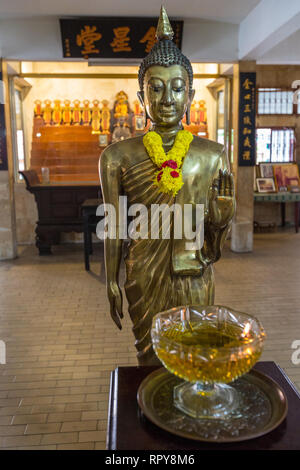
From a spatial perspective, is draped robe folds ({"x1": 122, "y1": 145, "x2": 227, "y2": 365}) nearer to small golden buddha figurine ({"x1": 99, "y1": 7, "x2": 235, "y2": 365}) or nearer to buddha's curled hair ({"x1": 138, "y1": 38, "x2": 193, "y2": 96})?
small golden buddha figurine ({"x1": 99, "y1": 7, "x2": 235, "y2": 365})

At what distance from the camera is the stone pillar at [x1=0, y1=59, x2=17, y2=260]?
18.0ft

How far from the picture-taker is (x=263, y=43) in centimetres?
483

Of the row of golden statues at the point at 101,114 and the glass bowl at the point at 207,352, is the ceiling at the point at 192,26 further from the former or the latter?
the glass bowl at the point at 207,352

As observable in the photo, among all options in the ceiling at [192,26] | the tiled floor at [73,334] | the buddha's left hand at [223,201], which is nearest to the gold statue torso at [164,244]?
the buddha's left hand at [223,201]

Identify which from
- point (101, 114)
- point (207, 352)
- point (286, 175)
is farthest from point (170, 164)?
point (101, 114)

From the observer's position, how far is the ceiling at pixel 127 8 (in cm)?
467

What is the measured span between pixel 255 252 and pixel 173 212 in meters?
4.60

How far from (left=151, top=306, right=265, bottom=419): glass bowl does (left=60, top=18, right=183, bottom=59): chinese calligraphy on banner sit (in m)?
4.69

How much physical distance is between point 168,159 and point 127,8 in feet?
12.5

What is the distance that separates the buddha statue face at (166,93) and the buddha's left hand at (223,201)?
1.02 feet

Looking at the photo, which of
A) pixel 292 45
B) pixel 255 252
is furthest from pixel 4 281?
pixel 292 45

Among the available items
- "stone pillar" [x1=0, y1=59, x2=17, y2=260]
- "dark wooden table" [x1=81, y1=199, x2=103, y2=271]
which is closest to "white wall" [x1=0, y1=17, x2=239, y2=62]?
"stone pillar" [x1=0, y1=59, x2=17, y2=260]

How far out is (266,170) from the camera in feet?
25.0

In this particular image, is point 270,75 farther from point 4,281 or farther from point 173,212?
point 173,212
